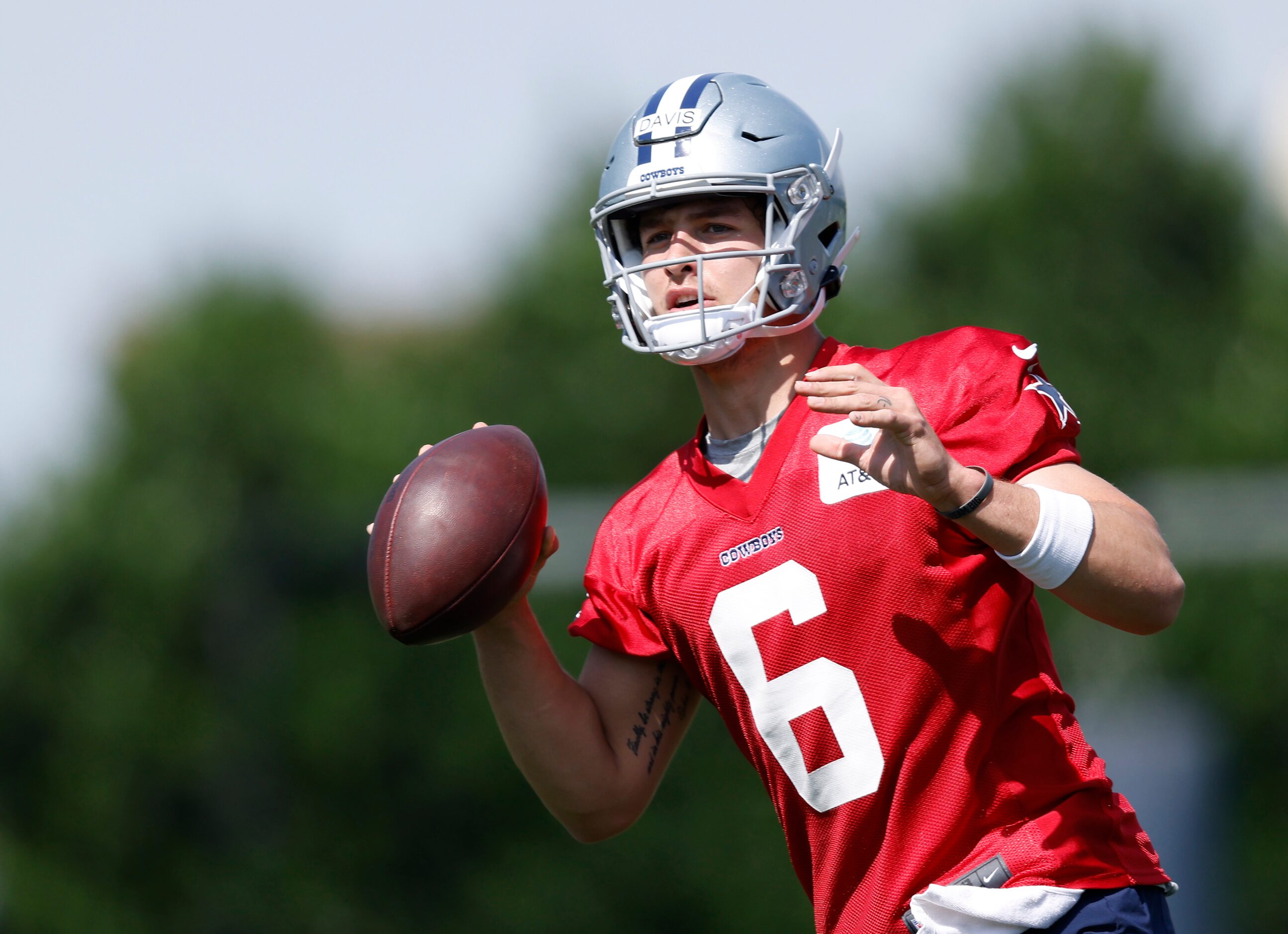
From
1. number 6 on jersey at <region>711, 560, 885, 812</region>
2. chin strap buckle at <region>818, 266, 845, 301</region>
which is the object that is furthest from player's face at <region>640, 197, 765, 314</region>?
number 6 on jersey at <region>711, 560, 885, 812</region>

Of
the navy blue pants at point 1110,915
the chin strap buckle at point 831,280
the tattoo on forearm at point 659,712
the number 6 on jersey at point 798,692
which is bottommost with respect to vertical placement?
the navy blue pants at point 1110,915

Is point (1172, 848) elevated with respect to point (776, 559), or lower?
lower

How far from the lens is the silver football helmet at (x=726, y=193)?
294cm

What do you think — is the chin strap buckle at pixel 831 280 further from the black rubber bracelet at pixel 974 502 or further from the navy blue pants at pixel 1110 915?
the navy blue pants at pixel 1110 915

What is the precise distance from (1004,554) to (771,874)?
42.9 ft

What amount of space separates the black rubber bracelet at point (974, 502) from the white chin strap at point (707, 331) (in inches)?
25.9

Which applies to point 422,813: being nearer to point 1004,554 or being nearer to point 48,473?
point 48,473

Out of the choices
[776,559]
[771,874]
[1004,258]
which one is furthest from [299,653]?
[776,559]

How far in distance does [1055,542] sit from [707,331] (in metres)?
0.80

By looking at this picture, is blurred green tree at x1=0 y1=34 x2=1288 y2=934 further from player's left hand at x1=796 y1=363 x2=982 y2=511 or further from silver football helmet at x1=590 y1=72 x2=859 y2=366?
player's left hand at x1=796 y1=363 x2=982 y2=511

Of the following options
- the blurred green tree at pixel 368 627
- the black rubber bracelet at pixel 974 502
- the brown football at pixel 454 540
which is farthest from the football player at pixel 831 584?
the blurred green tree at pixel 368 627

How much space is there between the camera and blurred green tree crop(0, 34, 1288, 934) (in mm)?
14820

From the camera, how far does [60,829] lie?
1508cm

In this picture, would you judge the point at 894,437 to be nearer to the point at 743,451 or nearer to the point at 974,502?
the point at 974,502
